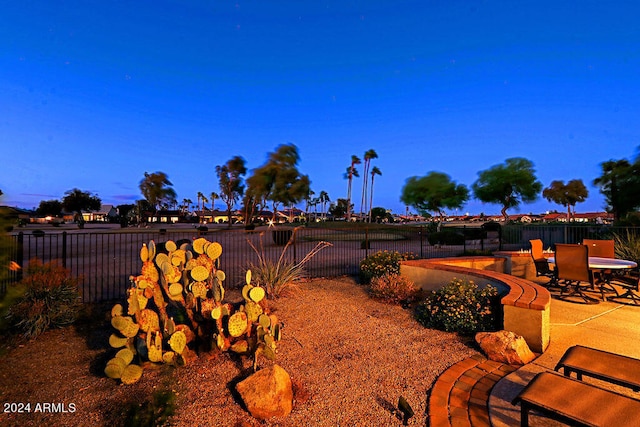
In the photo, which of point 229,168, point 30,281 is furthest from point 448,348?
point 229,168

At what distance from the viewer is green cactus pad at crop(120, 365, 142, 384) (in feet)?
9.67

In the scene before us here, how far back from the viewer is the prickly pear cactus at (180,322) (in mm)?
3121

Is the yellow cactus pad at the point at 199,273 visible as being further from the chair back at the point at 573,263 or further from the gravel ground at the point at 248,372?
the chair back at the point at 573,263

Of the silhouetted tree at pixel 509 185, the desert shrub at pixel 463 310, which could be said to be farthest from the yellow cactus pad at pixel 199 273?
the silhouetted tree at pixel 509 185

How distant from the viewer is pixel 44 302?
4363mm

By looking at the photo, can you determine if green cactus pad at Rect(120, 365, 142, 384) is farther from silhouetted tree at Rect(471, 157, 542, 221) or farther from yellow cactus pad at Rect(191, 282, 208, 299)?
silhouetted tree at Rect(471, 157, 542, 221)

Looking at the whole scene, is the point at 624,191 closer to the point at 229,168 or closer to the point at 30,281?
the point at 30,281

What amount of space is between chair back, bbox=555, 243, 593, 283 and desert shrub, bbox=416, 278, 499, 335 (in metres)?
2.17

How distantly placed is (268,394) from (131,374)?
1.40 m

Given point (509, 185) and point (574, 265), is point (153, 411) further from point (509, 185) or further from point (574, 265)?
point (509, 185)

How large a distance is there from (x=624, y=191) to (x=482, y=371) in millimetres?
27914

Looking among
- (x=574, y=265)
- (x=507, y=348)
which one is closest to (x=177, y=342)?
(x=507, y=348)

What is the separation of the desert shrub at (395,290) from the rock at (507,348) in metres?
2.02

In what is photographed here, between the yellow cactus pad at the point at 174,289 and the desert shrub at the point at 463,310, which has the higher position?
the yellow cactus pad at the point at 174,289
